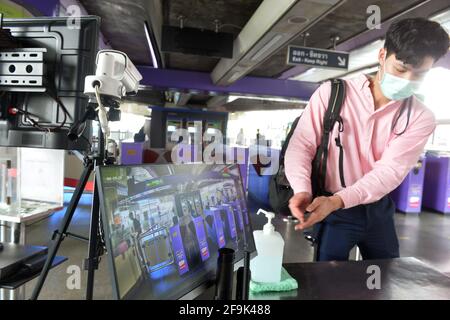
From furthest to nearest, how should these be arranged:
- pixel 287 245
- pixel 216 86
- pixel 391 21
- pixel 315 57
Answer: pixel 216 86 < pixel 315 57 < pixel 391 21 < pixel 287 245

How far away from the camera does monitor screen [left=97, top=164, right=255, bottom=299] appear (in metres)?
0.57

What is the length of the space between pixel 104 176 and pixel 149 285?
24cm

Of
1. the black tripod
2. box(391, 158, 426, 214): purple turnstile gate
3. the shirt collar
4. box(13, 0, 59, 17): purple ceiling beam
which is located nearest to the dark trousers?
the shirt collar

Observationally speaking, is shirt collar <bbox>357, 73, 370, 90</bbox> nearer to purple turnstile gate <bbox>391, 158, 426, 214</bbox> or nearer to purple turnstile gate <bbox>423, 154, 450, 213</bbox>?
purple turnstile gate <bbox>391, 158, 426, 214</bbox>

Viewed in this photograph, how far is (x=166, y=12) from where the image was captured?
4359mm

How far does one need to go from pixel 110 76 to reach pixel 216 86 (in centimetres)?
693

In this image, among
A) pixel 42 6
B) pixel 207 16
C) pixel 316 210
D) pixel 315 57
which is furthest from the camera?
pixel 315 57

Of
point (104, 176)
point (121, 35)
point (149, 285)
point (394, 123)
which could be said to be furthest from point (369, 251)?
point (121, 35)

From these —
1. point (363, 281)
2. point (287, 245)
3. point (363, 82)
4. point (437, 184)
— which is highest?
point (363, 82)

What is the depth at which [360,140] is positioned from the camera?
4.20 feet

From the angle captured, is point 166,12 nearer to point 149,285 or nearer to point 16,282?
point 16,282

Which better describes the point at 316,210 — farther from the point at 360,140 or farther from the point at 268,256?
the point at 360,140

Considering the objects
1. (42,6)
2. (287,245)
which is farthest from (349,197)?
(42,6)

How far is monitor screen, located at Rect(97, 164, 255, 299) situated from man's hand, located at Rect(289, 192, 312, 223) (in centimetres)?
23
